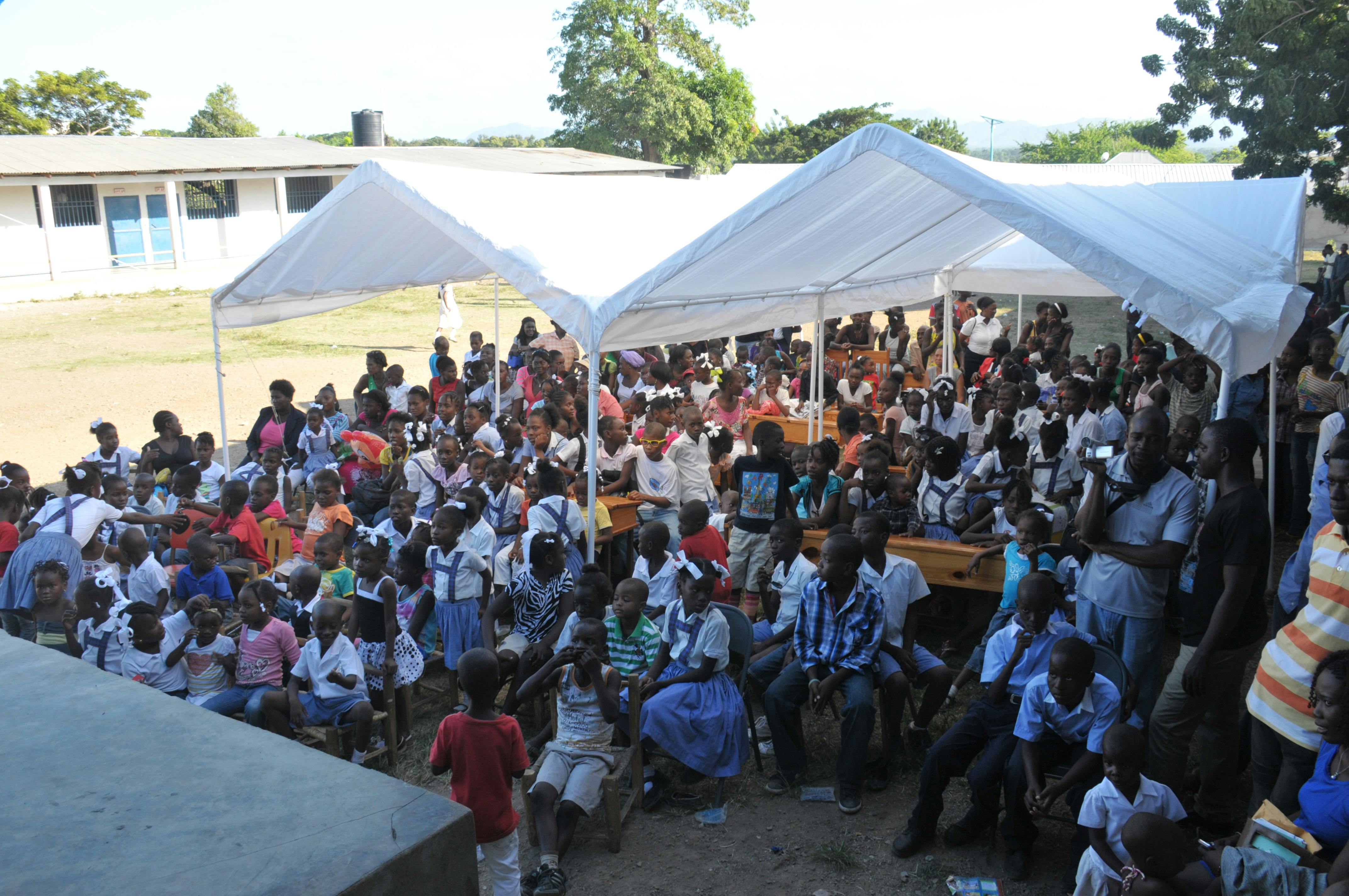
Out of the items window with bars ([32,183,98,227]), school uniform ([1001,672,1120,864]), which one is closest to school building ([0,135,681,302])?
window with bars ([32,183,98,227])

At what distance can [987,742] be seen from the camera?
419 cm

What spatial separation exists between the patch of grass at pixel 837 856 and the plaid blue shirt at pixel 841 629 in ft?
2.65

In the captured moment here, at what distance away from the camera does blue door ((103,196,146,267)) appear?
2862 centimetres

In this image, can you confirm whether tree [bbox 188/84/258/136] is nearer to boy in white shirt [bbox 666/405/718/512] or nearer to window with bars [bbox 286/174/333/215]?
window with bars [bbox 286/174/333/215]

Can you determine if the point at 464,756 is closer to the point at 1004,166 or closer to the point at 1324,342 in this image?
the point at 1004,166

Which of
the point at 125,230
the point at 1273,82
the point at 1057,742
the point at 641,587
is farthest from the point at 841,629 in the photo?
the point at 125,230

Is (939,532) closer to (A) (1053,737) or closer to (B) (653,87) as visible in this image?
(A) (1053,737)

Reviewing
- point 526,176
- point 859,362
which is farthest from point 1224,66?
point 526,176

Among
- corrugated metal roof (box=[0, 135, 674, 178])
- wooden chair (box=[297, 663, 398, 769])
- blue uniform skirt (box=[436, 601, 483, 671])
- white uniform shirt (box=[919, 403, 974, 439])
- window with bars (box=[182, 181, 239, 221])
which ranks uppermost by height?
corrugated metal roof (box=[0, 135, 674, 178])

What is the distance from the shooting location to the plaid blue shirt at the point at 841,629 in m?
4.64

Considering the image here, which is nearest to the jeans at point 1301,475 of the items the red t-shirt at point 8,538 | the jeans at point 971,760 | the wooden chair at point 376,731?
the jeans at point 971,760

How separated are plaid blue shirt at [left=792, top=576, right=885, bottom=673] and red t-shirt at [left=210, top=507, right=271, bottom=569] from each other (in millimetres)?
4131

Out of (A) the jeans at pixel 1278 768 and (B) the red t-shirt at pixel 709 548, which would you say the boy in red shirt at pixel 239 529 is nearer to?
(B) the red t-shirt at pixel 709 548

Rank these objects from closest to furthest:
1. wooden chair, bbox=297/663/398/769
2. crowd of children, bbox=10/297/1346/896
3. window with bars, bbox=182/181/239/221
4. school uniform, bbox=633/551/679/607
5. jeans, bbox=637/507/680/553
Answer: crowd of children, bbox=10/297/1346/896
wooden chair, bbox=297/663/398/769
school uniform, bbox=633/551/679/607
jeans, bbox=637/507/680/553
window with bars, bbox=182/181/239/221
